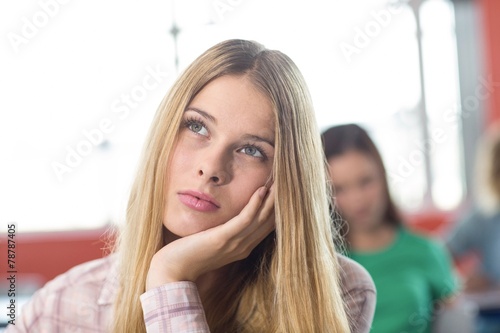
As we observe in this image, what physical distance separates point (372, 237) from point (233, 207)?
1.48 ft

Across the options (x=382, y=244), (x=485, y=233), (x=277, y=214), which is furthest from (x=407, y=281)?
(x=485, y=233)

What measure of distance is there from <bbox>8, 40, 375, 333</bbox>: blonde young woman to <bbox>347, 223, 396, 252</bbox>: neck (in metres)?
0.28

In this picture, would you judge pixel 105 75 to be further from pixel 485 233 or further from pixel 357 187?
pixel 485 233

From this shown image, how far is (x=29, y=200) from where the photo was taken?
2.45ft

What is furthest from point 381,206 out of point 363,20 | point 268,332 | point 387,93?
point 268,332

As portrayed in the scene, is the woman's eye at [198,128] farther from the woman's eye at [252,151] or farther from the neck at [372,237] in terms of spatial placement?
the neck at [372,237]

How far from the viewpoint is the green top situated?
92cm

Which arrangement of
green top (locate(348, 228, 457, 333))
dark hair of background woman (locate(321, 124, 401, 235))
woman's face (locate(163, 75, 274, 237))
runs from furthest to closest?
green top (locate(348, 228, 457, 333)) → dark hair of background woman (locate(321, 124, 401, 235)) → woman's face (locate(163, 75, 274, 237))

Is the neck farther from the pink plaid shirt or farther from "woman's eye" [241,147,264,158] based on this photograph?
"woman's eye" [241,147,264,158]

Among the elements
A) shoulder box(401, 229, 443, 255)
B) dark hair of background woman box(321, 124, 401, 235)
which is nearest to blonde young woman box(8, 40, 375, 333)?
dark hair of background woman box(321, 124, 401, 235)

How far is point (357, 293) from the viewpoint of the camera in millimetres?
677

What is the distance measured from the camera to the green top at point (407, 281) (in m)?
0.92

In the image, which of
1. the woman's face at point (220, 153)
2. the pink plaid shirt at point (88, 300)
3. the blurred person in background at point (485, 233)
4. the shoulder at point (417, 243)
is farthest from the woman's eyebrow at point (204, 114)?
the blurred person in background at point (485, 233)

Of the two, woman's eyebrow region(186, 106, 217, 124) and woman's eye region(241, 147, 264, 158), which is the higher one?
woman's eyebrow region(186, 106, 217, 124)
